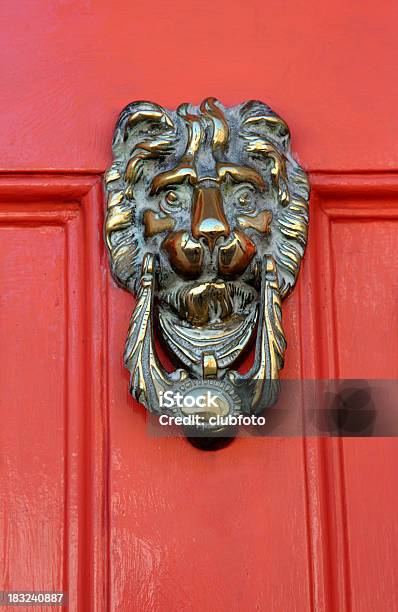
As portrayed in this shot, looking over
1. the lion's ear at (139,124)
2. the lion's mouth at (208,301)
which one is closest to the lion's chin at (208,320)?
the lion's mouth at (208,301)

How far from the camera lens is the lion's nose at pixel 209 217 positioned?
2.80 ft

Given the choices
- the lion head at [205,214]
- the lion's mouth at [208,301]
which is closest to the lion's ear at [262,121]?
the lion head at [205,214]

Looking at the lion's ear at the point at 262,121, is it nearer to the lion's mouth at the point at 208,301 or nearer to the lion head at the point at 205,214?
the lion head at the point at 205,214

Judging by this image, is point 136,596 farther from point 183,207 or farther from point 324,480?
point 183,207

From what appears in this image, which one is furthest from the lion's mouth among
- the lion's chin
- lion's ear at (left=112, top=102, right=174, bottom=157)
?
lion's ear at (left=112, top=102, right=174, bottom=157)

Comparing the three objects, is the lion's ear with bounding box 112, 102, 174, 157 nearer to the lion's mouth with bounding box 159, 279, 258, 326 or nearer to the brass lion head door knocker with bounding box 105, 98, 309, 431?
the brass lion head door knocker with bounding box 105, 98, 309, 431

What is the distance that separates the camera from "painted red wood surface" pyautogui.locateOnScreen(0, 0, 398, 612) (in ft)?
2.76

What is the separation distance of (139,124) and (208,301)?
0.55ft

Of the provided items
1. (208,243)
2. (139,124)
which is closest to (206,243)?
(208,243)

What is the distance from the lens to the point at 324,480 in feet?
2.85

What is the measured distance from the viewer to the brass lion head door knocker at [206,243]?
2.77ft

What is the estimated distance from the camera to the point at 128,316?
89 centimetres

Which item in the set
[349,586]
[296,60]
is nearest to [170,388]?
[349,586]

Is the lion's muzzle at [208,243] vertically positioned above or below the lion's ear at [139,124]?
below
